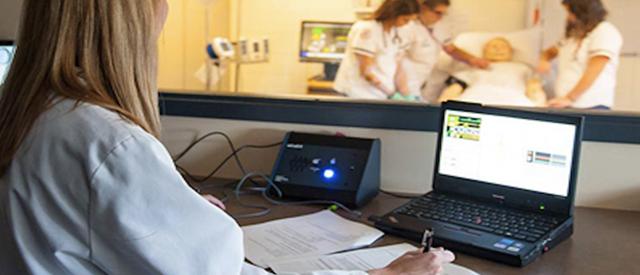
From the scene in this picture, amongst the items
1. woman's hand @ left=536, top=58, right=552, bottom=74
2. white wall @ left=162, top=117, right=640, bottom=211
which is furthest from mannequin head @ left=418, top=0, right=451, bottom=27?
white wall @ left=162, top=117, right=640, bottom=211

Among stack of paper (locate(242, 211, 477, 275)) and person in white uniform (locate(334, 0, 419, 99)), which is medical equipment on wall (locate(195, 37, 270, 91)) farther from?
stack of paper (locate(242, 211, 477, 275))

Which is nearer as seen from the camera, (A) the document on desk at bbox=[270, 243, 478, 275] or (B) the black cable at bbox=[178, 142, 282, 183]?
(A) the document on desk at bbox=[270, 243, 478, 275]

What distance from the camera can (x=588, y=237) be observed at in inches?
54.4

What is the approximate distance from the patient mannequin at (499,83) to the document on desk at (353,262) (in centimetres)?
257

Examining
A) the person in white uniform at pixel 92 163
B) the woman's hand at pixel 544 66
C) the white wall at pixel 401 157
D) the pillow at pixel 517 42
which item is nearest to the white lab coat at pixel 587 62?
the woman's hand at pixel 544 66

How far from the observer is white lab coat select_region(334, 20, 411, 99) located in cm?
359

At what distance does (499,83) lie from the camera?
385cm

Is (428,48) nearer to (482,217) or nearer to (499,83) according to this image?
(499,83)

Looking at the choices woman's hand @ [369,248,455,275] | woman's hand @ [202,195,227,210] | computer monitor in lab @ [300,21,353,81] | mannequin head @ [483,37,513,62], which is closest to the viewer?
woman's hand @ [369,248,455,275]

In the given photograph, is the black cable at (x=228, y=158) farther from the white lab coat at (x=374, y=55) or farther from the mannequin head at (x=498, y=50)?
the mannequin head at (x=498, y=50)

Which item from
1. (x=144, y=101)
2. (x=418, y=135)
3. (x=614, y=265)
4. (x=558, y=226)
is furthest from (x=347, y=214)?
(x=144, y=101)

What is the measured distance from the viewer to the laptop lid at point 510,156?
4.51ft

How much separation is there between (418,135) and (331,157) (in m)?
0.23

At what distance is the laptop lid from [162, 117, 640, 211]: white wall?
0.17 m
